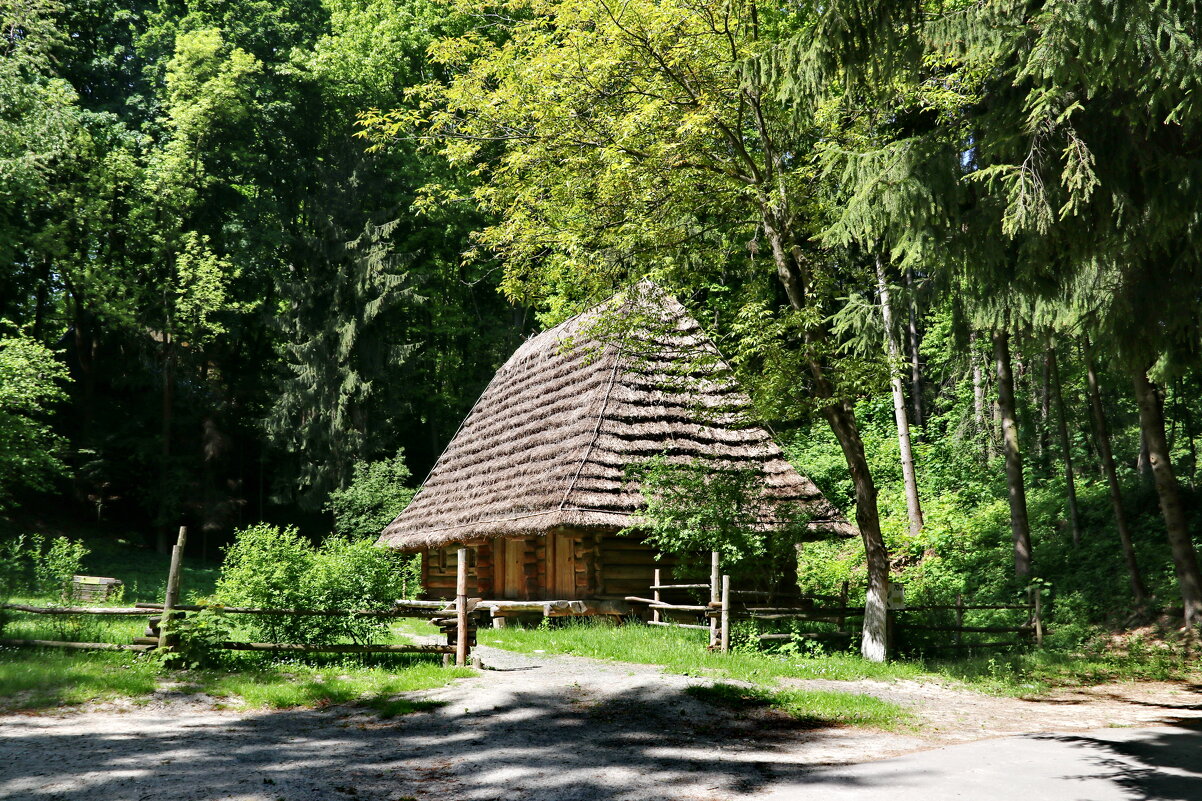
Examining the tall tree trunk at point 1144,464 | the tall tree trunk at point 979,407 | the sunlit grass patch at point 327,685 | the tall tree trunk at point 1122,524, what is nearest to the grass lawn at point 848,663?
the tall tree trunk at point 1122,524

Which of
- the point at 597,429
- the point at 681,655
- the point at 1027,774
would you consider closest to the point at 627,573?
the point at 597,429

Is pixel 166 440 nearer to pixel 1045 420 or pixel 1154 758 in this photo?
pixel 1045 420

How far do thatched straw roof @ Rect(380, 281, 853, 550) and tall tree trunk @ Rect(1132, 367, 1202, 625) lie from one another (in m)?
5.14

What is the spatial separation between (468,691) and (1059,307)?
10.6 m

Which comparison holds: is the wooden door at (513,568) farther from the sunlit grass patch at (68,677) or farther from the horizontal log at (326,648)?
the sunlit grass patch at (68,677)

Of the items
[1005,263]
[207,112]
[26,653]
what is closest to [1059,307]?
[1005,263]

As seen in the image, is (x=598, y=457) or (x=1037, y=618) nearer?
(x=1037, y=618)

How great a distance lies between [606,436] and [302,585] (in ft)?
22.6

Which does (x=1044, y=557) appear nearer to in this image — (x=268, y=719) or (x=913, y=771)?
(x=913, y=771)

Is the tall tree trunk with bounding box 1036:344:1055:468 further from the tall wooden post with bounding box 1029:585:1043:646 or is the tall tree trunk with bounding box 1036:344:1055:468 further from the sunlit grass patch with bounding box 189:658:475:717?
the sunlit grass patch with bounding box 189:658:475:717

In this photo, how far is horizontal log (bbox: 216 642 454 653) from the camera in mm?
11773

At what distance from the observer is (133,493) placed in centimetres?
3484

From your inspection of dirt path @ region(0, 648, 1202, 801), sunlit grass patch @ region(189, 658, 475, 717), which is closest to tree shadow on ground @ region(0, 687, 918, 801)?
dirt path @ region(0, 648, 1202, 801)

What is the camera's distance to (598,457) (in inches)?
680
